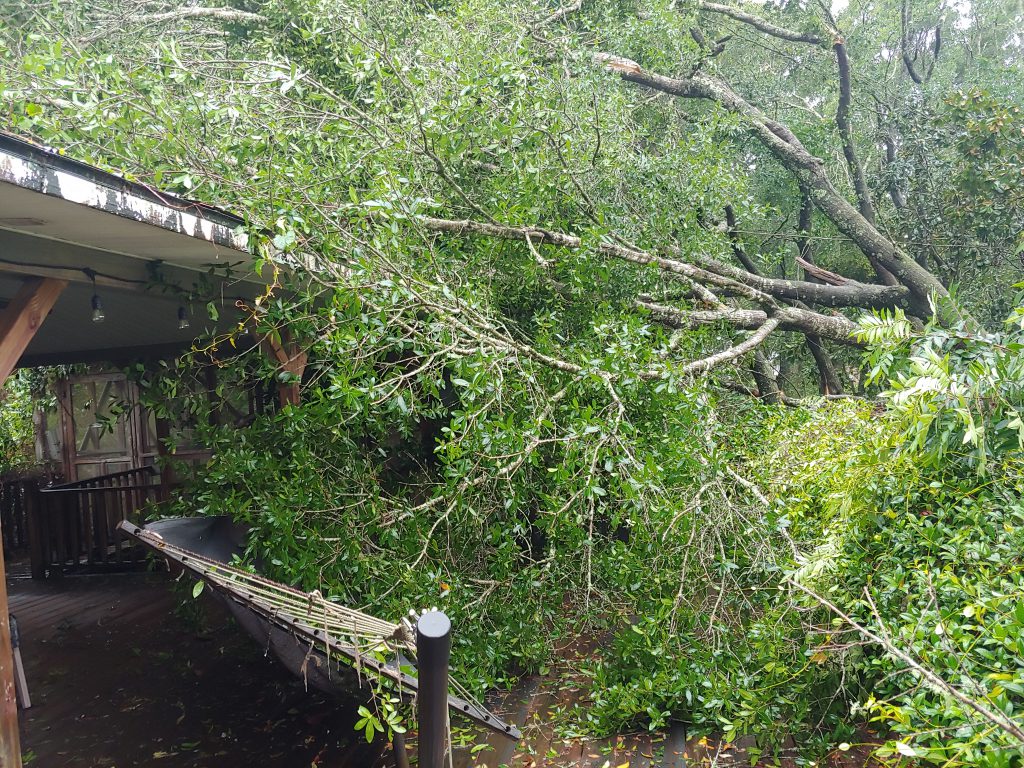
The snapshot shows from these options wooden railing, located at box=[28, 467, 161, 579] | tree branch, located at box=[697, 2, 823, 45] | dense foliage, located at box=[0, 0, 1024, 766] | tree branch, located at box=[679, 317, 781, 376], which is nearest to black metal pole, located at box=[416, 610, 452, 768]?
dense foliage, located at box=[0, 0, 1024, 766]

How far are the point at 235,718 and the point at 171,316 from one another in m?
2.99

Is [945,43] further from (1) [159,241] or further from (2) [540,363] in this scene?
(1) [159,241]

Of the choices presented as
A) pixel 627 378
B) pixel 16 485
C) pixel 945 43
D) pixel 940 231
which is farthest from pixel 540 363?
pixel 945 43

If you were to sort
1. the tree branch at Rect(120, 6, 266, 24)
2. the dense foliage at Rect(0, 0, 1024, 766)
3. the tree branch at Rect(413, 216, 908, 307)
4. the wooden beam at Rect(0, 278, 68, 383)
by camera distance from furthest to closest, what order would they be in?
the tree branch at Rect(120, 6, 266, 24) → the tree branch at Rect(413, 216, 908, 307) → the dense foliage at Rect(0, 0, 1024, 766) → the wooden beam at Rect(0, 278, 68, 383)

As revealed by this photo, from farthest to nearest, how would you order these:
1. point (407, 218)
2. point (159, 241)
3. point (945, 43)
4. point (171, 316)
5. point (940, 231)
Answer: point (945, 43) < point (940, 231) < point (171, 316) < point (407, 218) < point (159, 241)

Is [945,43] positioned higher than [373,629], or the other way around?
[945,43]

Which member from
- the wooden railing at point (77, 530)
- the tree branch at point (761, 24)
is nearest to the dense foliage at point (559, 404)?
the tree branch at point (761, 24)

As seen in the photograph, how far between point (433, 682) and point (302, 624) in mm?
1377

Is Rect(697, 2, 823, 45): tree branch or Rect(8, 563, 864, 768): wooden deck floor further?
Rect(697, 2, 823, 45): tree branch

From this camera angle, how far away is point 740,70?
1130 centimetres

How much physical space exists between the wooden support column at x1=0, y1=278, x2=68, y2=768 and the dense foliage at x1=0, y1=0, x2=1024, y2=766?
736 millimetres

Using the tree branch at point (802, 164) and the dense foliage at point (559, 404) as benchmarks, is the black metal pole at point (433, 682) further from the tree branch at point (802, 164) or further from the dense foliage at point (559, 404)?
the tree branch at point (802, 164)

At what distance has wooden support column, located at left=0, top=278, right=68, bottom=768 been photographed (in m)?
2.77

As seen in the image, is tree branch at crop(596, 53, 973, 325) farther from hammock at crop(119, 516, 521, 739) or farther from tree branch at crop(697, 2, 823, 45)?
hammock at crop(119, 516, 521, 739)
